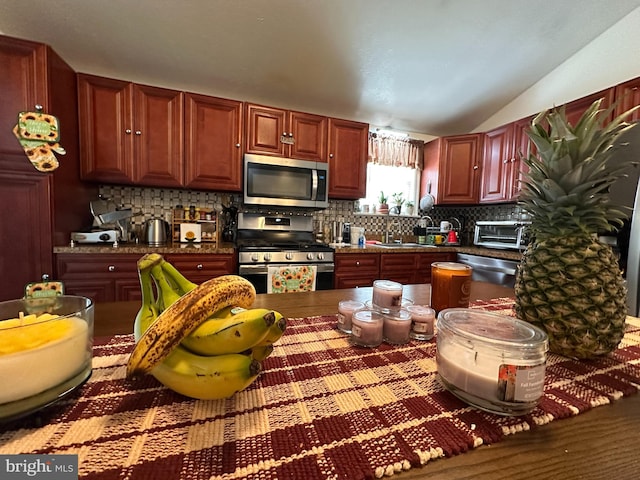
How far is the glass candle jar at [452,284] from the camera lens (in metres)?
0.77

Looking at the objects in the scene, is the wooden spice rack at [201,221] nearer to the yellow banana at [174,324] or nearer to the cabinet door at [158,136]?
the cabinet door at [158,136]

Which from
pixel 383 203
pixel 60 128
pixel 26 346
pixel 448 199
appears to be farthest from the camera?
pixel 383 203

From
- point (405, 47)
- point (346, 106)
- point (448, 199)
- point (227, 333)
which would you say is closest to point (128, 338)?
point (227, 333)

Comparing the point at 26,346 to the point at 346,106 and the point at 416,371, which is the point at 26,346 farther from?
the point at 346,106

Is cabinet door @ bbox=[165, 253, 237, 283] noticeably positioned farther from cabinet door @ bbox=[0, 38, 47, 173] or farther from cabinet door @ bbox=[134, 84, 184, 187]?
cabinet door @ bbox=[0, 38, 47, 173]

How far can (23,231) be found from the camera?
1745 mm

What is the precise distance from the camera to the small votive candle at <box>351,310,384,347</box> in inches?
25.1

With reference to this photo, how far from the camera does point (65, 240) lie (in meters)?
1.95

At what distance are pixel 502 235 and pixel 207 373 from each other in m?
3.06

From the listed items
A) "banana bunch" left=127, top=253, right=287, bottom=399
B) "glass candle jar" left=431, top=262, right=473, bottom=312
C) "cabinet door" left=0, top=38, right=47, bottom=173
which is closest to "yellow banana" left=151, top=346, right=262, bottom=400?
"banana bunch" left=127, top=253, right=287, bottom=399

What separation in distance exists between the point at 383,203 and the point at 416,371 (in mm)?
3037

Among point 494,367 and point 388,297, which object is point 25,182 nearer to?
point 388,297

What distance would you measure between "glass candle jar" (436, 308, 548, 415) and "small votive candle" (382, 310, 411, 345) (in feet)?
0.57

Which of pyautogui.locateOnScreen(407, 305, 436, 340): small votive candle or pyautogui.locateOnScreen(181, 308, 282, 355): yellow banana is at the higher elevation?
pyautogui.locateOnScreen(181, 308, 282, 355): yellow banana
